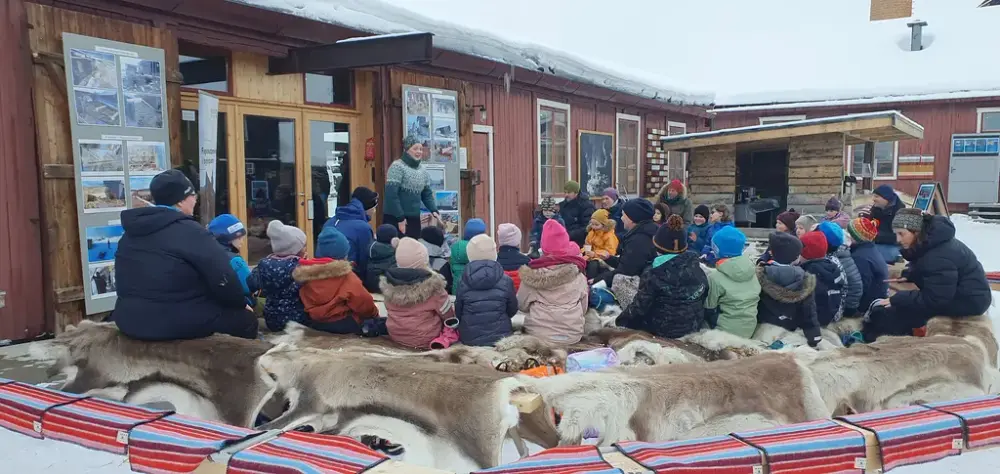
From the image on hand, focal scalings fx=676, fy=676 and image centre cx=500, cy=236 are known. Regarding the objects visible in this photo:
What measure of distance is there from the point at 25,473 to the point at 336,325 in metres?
1.67

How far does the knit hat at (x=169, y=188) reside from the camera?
3.56 meters

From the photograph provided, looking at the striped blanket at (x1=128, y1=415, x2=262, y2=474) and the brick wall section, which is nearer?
the striped blanket at (x1=128, y1=415, x2=262, y2=474)

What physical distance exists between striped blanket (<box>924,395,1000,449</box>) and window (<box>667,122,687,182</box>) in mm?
11794

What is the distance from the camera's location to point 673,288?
4082 millimetres

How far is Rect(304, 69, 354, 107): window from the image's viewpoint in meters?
7.32

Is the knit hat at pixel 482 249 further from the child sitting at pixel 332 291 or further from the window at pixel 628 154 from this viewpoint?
the window at pixel 628 154

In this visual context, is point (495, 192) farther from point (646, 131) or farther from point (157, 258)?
point (157, 258)

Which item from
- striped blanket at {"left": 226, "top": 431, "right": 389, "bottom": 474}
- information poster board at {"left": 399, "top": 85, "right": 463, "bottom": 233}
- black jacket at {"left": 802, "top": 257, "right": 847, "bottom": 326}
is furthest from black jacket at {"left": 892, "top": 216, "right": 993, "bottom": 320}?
information poster board at {"left": 399, "top": 85, "right": 463, "bottom": 233}

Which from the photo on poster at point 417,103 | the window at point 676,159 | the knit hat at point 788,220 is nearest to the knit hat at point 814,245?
the knit hat at point 788,220

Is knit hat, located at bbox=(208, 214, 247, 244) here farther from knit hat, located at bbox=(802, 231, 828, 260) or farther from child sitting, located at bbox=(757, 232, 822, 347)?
knit hat, located at bbox=(802, 231, 828, 260)

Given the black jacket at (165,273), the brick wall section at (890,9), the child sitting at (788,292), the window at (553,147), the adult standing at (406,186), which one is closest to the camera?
the black jacket at (165,273)

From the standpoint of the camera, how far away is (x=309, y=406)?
314 centimetres

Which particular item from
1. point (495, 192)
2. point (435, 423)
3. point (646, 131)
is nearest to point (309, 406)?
point (435, 423)

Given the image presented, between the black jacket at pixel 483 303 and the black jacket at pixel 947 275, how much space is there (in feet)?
8.60
